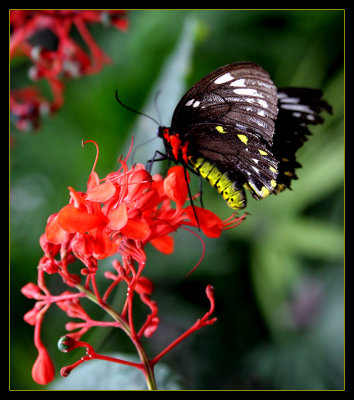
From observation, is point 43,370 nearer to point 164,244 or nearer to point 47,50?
point 164,244

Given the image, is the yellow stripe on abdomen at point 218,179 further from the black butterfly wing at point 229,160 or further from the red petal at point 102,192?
the red petal at point 102,192

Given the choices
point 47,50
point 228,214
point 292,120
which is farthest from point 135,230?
point 228,214

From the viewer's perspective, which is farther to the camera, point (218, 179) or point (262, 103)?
point (218, 179)

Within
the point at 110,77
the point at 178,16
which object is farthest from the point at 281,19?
the point at 110,77

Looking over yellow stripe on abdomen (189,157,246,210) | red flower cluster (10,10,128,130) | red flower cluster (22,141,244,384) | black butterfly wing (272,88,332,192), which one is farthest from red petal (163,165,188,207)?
red flower cluster (10,10,128,130)

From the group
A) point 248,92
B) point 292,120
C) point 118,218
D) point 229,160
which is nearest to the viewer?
point 118,218

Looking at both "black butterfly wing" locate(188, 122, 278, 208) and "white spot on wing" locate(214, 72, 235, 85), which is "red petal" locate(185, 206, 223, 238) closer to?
"black butterfly wing" locate(188, 122, 278, 208)
